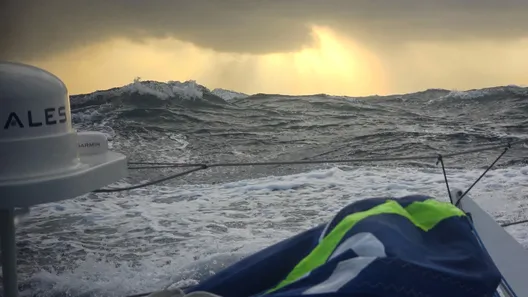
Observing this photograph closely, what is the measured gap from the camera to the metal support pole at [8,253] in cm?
128

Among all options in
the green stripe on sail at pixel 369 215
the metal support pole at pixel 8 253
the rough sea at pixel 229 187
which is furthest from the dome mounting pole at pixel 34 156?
the rough sea at pixel 229 187

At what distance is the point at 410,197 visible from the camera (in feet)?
4.51

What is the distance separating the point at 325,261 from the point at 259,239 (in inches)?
117

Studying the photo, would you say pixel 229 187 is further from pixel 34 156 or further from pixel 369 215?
pixel 369 215

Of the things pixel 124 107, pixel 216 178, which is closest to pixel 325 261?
pixel 216 178

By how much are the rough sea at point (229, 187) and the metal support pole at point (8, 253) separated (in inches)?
71.6

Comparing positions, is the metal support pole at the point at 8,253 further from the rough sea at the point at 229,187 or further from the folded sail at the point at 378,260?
the rough sea at the point at 229,187

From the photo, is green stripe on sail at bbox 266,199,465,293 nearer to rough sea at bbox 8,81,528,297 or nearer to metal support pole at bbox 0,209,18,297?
metal support pole at bbox 0,209,18,297

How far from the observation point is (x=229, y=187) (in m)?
5.69

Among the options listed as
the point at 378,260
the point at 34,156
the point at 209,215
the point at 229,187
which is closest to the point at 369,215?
the point at 378,260

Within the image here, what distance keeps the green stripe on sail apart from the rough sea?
213 cm

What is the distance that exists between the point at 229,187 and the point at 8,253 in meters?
4.39

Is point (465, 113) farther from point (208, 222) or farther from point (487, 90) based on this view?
point (208, 222)

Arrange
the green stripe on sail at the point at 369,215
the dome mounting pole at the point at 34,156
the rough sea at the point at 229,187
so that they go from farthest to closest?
the rough sea at the point at 229,187
the dome mounting pole at the point at 34,156
the green stripe on sail at the point at 369,215
